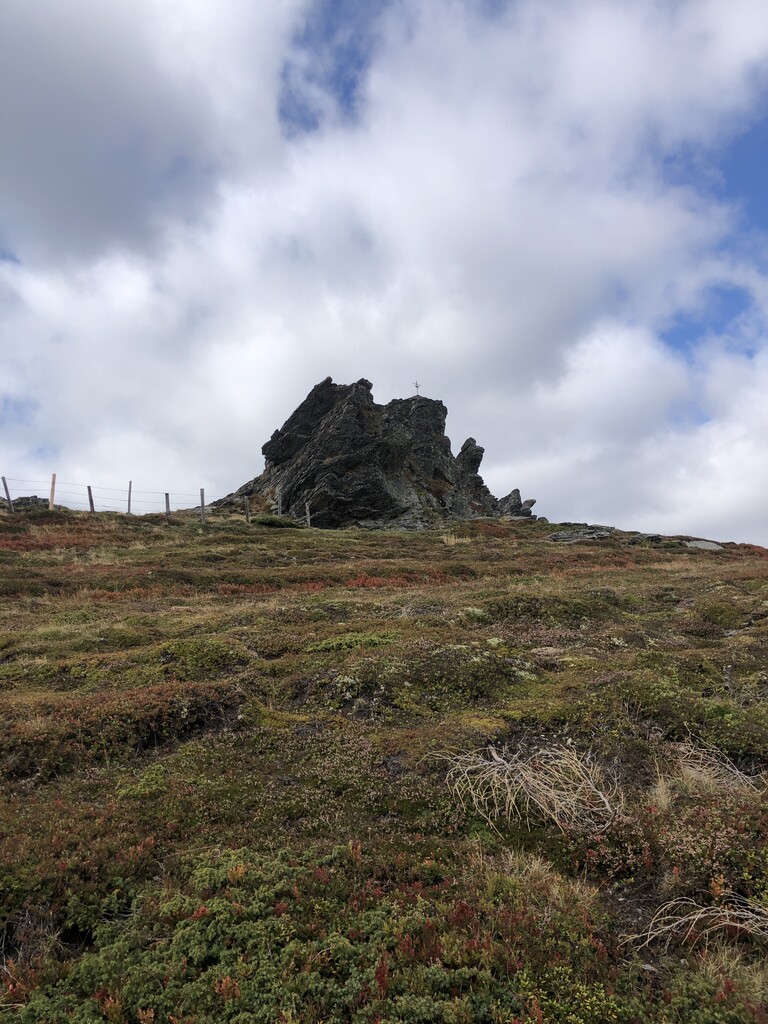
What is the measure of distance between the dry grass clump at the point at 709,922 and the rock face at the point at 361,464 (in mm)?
62209

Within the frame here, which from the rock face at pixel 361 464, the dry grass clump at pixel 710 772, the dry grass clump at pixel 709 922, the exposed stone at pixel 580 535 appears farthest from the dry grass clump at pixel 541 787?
the rock face at pixel 361 464

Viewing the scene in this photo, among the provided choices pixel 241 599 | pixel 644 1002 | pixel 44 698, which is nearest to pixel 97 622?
pixel 241 599

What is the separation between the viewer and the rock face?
69.4 metres

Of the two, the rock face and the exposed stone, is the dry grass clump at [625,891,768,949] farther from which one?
the rock face

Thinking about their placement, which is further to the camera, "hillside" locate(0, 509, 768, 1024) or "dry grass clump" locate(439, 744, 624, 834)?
"dry grass clump" locate(439, 744, 624, 834)

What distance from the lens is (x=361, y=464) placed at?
235 feet

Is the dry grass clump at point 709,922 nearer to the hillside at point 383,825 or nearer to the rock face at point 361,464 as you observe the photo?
the hillside at point 383,825

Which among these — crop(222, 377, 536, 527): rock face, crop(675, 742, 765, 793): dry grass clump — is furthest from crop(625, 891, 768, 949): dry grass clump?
crop(222, 377, 536, 527): rock face

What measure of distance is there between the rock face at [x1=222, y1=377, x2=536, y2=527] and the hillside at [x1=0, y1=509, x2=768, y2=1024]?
2062 inches

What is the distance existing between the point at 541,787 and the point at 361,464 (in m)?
65.1

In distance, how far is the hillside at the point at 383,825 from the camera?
4770 mm

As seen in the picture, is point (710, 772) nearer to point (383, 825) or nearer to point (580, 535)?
point (383, 825)

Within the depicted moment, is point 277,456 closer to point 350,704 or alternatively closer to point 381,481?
point 381,481

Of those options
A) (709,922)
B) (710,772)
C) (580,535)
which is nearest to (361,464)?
(580,535)
